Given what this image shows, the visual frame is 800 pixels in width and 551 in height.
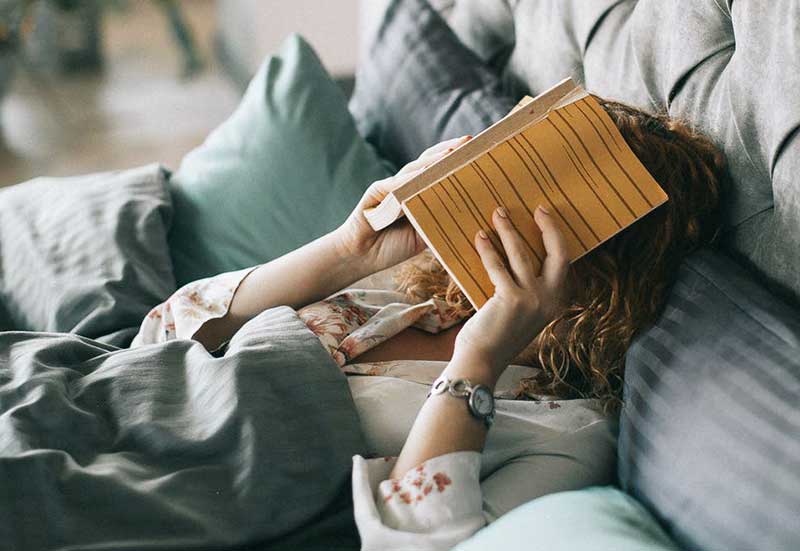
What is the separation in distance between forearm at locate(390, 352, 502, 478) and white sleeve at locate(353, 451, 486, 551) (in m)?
0.01

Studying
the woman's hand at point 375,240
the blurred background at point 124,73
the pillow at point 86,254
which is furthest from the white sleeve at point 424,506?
the blurred background at point 124,73

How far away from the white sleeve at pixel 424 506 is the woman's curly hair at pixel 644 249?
0.72 feet

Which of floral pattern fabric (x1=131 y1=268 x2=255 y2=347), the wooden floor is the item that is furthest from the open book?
the wooden floor

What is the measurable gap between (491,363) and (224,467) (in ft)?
0.99

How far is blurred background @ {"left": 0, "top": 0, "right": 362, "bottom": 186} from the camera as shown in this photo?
114 inches

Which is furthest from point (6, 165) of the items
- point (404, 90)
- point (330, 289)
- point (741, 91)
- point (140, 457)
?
point (741, 91)

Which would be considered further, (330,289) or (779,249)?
(330,289)

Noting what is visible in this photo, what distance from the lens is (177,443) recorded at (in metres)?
1.01

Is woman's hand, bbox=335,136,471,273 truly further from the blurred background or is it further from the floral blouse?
the blurred background

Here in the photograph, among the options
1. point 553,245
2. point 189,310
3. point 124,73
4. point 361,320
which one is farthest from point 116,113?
point 553,245

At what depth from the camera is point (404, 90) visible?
5.24 feet

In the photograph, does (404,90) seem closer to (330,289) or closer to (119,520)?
(330,289)

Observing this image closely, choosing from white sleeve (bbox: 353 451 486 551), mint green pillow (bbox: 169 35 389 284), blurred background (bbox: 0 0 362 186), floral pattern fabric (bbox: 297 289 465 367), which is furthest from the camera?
blurred background (bbox: 0 0 362 186)

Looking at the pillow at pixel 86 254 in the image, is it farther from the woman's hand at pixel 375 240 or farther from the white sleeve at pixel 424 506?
the white sleeve at pixel 424 506
